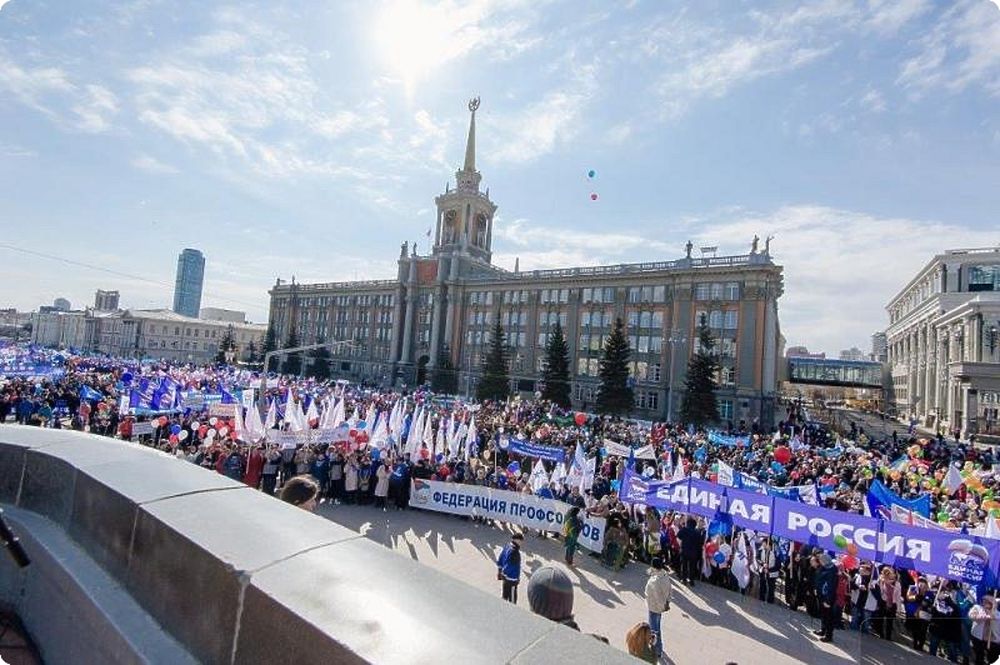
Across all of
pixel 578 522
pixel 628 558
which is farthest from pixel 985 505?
pixel 578 522

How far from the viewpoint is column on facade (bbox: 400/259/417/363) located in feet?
274

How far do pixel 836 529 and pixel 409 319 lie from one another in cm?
7602

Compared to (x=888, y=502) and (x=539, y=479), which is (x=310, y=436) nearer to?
A: (x=539, y=479)

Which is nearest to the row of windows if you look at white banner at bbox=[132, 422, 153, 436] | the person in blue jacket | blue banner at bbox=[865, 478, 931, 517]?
blue banner at bbox=[865, 478, 931, 517]

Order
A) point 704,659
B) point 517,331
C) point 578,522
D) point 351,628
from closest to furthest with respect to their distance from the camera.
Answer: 1. point 351,628
2. point 704,659
3. point 578,522
4. point 517,331

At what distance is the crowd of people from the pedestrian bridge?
50230 mm

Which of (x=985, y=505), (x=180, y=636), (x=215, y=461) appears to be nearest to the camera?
(x=180, y=636)

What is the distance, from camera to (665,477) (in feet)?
51.1

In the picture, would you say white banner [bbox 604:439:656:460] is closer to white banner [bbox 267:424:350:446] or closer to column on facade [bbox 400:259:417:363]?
white banner [bbox 267:424:350:446]

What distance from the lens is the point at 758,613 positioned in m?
10.9

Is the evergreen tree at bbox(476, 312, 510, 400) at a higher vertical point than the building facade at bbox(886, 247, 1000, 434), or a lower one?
lower

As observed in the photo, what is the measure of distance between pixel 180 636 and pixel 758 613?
11.7m

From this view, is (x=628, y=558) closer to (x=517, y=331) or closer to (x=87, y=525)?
(x=87, y=525)

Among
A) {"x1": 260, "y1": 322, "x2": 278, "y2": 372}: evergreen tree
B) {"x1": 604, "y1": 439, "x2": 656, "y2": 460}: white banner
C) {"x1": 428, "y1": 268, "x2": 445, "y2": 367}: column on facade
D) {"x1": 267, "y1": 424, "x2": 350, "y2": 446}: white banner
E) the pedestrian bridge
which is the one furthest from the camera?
{"x1": 260, "y1": 322, "x2": 278, "y2": 372}: evergreen tree
